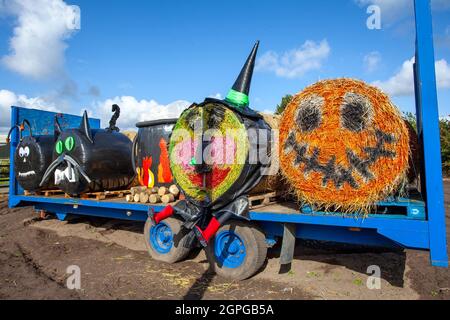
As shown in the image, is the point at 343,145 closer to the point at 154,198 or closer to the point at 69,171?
the point at 154,198

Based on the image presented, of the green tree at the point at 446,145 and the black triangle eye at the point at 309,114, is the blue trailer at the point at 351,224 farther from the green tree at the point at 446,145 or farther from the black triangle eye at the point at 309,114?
the green tree at the point at 446,145

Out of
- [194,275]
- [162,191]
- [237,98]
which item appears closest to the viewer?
[194,275]

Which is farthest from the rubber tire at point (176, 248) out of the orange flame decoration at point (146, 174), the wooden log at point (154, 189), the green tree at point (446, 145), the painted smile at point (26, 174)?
the green tree at point (446, 145)

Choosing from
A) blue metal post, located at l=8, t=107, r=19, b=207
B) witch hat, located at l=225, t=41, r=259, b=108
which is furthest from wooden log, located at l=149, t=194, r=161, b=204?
blue metal post, located at l=8, t=107, r=19, b=207

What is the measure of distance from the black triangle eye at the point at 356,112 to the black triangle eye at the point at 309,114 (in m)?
0.28

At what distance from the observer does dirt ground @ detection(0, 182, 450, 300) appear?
4.57m

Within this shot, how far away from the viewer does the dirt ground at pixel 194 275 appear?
180 inches

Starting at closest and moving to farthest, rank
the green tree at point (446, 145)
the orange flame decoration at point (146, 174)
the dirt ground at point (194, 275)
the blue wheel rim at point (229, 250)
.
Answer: the dirt ground at point (194, 275)
the blue wheel rim at point (229, 250)
the orange flame decoration at point (146, 174)
the green tree at point (446, 145)

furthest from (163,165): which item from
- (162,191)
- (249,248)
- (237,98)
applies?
(249,248)

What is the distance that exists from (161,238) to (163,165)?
4.71 feet

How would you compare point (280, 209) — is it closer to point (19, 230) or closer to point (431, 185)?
A: point (431, 185)

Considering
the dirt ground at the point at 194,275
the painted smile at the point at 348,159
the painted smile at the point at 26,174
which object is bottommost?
the dirt ground at the point at 194,275

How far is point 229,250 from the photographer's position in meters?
5.19
